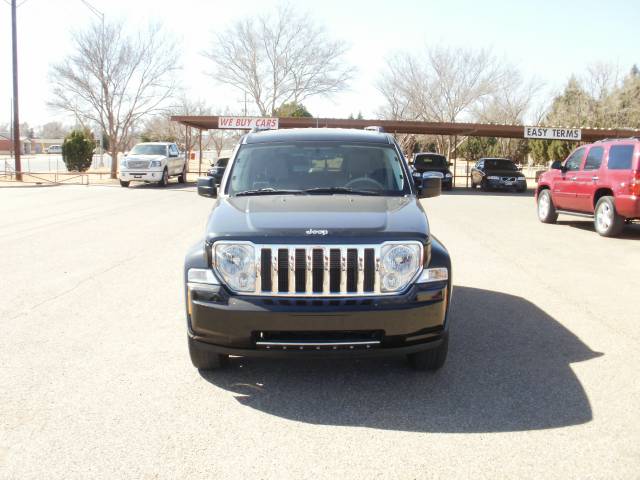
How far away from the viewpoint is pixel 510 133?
34531 millimetres

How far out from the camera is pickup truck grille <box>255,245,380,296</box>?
4.05m

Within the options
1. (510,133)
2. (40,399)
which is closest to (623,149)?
(40,399)

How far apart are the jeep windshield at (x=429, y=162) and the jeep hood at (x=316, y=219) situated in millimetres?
25554

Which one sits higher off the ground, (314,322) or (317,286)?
(317,286)

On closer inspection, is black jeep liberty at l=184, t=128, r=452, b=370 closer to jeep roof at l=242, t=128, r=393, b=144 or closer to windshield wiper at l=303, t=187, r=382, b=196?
windshield wiper at l=303, t=187, r=382, b=196

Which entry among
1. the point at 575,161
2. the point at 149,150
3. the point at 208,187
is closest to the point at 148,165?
the point at 149,150

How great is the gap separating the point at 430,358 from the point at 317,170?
1.93 meters

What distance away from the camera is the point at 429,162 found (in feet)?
99.5

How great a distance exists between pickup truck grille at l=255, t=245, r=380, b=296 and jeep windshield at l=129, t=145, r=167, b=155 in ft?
90.6

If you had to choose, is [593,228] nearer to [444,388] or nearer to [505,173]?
[444,388]

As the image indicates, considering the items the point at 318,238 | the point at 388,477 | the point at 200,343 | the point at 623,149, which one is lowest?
the point at 388,477

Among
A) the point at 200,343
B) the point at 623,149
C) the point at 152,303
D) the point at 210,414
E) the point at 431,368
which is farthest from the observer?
the point at 623,149

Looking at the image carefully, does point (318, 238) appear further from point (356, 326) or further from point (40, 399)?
point (40, 399)

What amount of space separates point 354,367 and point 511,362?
122 centimetres
